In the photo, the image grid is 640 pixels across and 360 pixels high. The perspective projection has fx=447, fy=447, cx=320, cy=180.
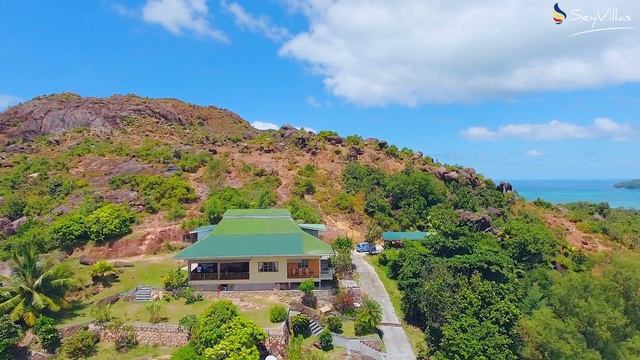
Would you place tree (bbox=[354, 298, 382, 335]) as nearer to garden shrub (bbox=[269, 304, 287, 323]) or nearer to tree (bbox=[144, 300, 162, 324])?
garden shrub (bbox=[269, 304, 287, 323])

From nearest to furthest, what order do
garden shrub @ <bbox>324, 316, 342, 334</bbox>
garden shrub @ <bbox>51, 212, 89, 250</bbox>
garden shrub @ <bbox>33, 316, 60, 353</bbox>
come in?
1. garden shrub @ <bbox>33, 316, 60, 353</bbox>
2. garden shrub @ <bbox>324, 316, 342, 334</bbox>
3. garden shrub @ <bbox>51, 212, 89, 250</bbox>

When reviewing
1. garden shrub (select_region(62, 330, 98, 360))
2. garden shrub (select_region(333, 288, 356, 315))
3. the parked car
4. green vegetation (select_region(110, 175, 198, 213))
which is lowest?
garden shrub (select_region(62, 330, 98, 360))

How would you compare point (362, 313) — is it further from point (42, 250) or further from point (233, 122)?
point (233, 122)

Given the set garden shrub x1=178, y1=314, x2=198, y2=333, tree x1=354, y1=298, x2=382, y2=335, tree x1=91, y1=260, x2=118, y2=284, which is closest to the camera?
garden shrub x1=178, y1=314, x2=198, y2=333

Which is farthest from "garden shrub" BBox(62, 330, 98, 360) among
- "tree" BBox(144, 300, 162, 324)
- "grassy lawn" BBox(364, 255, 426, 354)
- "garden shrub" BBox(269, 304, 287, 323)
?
"grassy lawn" BBox(364, 255, 426, 354)

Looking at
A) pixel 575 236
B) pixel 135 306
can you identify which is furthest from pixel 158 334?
pixel 575 236

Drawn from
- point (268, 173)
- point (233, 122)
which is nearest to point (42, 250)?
point (268, 173)
